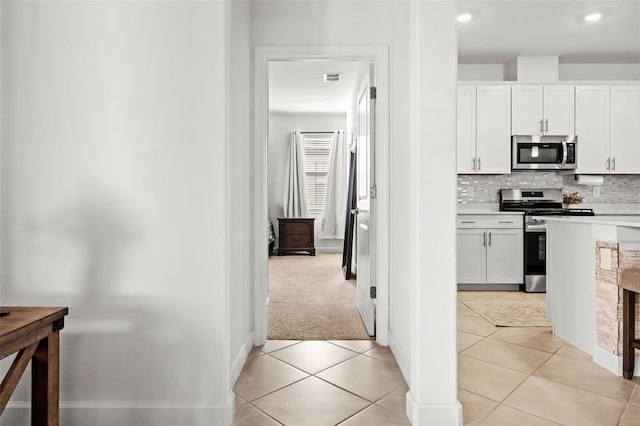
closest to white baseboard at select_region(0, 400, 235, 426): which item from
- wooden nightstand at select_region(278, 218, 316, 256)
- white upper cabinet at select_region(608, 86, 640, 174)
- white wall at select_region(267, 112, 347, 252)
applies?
white upper cabinet at select_region(608, 86, 640, 174)

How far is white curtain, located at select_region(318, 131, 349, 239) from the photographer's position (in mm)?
7605

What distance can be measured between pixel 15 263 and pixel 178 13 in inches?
50.1

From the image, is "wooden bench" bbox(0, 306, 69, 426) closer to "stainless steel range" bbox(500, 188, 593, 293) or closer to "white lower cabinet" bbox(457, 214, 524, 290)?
"white lower cabinet" bbox(457, 214, 524, 290)

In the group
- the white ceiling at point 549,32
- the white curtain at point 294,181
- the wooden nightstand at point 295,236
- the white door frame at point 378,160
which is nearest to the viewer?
the white door frame at point 378,160

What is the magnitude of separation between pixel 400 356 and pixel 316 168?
5.76 m

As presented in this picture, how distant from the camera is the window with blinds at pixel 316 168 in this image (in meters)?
7.73

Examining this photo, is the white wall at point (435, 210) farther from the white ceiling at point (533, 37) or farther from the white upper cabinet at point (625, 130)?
the white upper cabinet at point (625, 130)

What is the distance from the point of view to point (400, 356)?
2.32 meters

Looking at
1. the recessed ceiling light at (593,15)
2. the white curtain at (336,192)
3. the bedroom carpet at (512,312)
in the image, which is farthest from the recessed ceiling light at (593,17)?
the white curtain at (336,192)

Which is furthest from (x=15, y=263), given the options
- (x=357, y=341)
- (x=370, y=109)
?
(x=370, y=109)

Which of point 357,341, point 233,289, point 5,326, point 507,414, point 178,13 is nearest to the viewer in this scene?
point 5,326

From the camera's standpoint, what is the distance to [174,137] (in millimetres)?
1677

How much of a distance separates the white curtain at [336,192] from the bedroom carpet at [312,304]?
5.36 feet

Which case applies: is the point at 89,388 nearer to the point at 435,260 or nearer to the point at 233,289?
the point at 233,289
